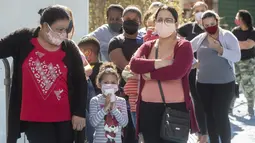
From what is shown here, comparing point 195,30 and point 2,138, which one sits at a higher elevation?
point 195,30

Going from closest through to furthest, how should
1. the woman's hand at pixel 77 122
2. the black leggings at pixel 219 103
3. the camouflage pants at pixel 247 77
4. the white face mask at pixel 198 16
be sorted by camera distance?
the woman's hand at pixel 77 122 → the black leggings at pixel 219 103 → the white face mask at pixel 198 16 → the camouflage pants at pixel 247 77

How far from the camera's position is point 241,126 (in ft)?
30.9

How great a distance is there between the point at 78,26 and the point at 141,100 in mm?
1888

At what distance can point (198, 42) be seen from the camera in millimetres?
6777

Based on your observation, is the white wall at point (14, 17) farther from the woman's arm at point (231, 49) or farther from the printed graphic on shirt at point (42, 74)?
the woman's arm at point (231, 49)

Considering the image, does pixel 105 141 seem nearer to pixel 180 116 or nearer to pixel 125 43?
pixel 180 116

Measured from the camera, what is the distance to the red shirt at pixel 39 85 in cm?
431

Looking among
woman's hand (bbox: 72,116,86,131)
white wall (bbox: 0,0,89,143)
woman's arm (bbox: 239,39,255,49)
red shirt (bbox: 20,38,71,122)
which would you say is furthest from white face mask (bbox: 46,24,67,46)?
woman's arm (bbox: 239,39,255,49)

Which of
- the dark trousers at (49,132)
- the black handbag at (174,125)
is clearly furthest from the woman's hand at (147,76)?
the dark trousers at (49,132)

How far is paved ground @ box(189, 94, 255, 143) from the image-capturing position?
8205 mm

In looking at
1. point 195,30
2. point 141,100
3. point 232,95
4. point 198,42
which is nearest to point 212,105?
point 232,95

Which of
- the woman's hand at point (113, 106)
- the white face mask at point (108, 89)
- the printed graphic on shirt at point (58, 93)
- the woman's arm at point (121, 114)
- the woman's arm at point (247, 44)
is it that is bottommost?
the woman's arm at point (121, 114)

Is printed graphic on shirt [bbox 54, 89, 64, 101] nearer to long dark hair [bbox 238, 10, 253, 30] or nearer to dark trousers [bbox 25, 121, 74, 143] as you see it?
dark trousers [bbox 25, 121, 74, 143]

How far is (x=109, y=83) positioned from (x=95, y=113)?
333mm
